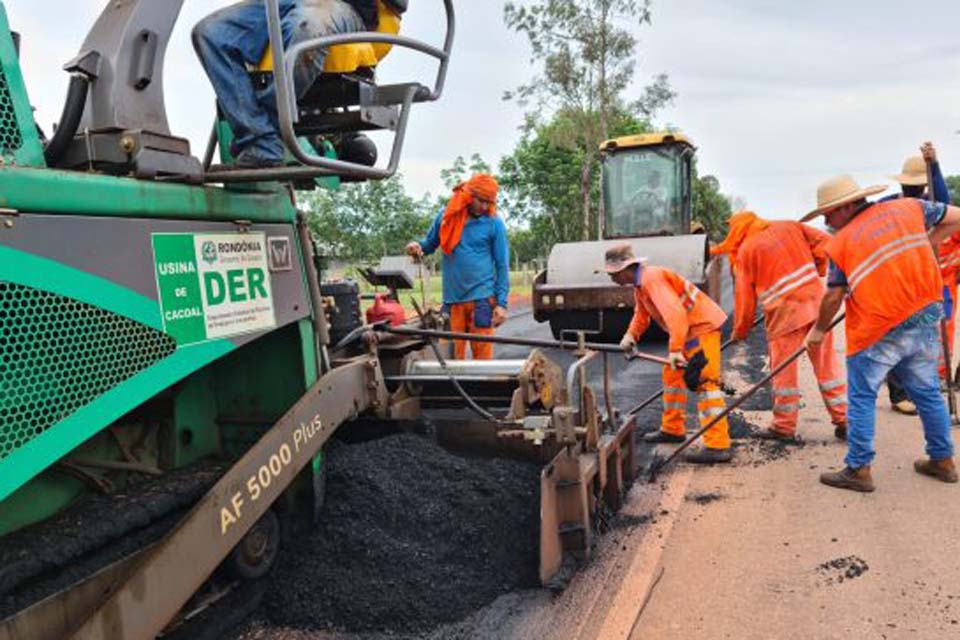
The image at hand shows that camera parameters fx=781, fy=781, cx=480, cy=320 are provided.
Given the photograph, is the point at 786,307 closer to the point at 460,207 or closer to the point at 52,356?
the point at 460,207

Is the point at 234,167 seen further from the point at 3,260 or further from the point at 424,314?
the point at 424,314

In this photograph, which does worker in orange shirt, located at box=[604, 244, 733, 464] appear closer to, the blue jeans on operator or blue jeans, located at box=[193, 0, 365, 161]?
the blue jeans on operator

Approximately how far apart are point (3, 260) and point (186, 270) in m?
0.58

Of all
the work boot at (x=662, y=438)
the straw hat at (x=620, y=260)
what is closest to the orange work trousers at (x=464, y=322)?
the straw hat at (x=620, y=260)

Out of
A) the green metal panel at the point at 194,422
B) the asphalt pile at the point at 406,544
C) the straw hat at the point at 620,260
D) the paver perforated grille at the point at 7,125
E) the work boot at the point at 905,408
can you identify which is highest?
the paver perforated grille at the point at 7,125

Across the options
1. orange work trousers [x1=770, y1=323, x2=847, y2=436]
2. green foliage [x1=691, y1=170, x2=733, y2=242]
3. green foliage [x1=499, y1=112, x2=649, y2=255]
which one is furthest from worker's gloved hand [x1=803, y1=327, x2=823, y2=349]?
green foliage [x1=499, y1=112, x2=649, y2=255]

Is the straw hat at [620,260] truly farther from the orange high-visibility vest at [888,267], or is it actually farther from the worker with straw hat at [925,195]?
the worker with straw hat at [925,195]

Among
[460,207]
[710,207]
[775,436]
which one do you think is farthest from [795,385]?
[710,207]

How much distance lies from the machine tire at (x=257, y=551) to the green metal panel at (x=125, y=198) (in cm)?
116

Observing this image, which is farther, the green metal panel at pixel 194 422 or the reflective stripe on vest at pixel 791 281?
the reflective stripe on vest at pixel 791 281

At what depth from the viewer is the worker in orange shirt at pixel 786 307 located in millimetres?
5340

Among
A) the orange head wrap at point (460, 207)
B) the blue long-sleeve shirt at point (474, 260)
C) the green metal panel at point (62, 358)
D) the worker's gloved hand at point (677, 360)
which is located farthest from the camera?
the blue long-sleeve shirt at point (474, 260)

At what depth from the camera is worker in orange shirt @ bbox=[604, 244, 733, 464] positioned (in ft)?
16.1

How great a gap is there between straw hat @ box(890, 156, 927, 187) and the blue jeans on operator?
1955 mm
